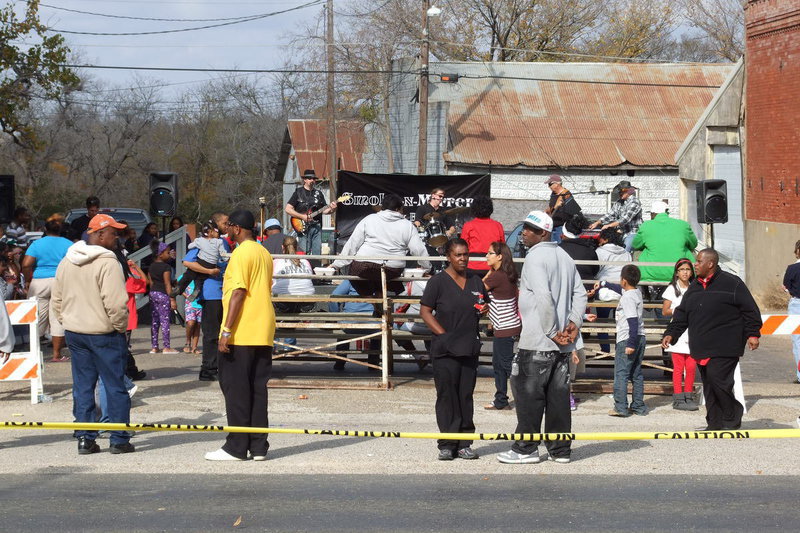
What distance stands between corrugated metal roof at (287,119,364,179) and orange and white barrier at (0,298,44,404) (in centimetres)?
3542

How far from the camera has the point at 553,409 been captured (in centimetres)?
849

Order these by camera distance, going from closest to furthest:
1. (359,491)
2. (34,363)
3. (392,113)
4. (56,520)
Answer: (56,520) → (359,491) → (34,363) → (392,113)

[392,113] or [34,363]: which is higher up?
[392,113]

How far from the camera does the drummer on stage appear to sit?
15727 mm

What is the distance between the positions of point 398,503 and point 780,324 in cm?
620

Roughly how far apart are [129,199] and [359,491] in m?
55.7

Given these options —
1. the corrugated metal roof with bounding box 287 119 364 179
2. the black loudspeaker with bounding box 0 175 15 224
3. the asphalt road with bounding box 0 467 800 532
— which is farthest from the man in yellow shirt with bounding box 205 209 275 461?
the corrugated metal roof with bounding box 287 119 364 179

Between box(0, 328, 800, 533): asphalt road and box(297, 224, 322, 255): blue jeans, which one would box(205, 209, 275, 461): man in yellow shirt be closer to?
A: box(0, 328, 800, 533): asphalt road

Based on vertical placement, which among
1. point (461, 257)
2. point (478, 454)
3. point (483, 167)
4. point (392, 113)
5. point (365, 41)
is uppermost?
point (365, 41)

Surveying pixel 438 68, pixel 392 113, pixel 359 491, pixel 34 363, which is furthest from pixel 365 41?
pixel 359 491

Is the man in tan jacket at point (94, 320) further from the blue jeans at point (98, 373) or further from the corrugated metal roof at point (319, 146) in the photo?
the corrugated metal roof at point (319, 146)

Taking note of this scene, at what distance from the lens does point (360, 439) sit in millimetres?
9453

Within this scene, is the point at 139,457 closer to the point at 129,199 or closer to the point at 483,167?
the point at 483,167

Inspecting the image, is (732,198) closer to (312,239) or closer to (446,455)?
(312,239)
